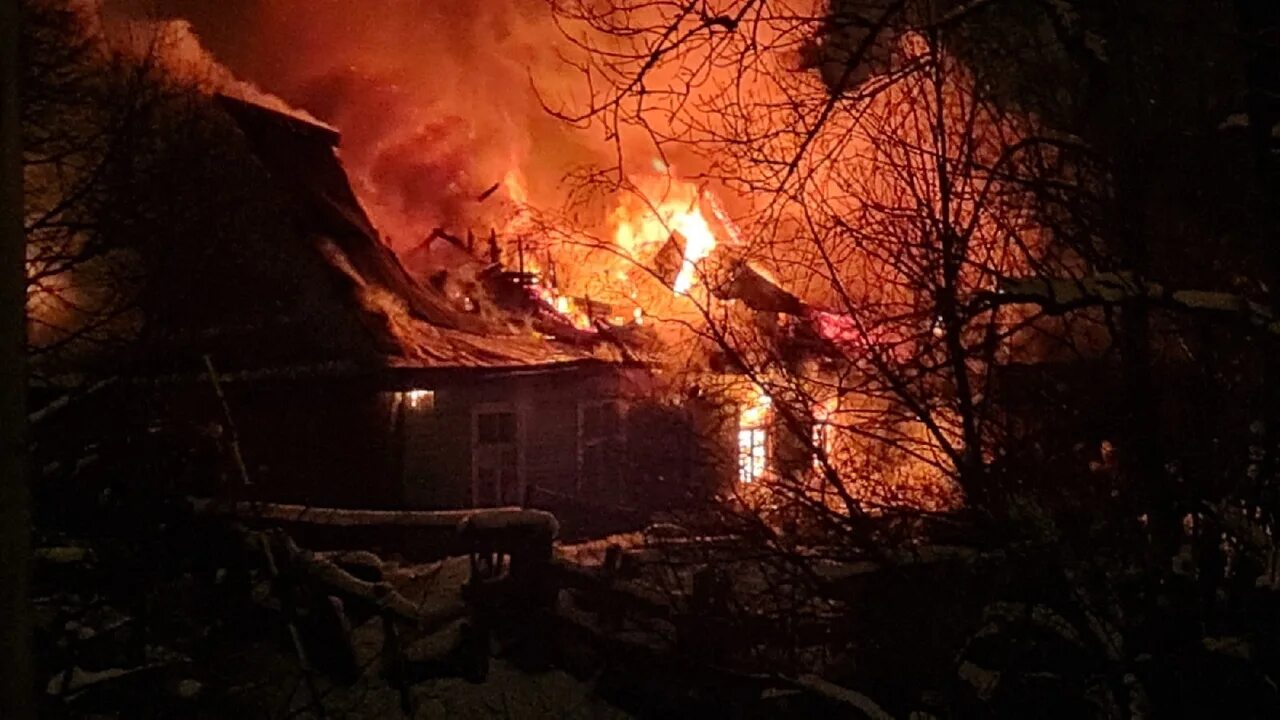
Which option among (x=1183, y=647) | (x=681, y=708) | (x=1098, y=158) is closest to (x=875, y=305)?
(x=1098, y=158)

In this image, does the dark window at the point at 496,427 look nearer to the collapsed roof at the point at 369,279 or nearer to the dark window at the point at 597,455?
the collapsed roof at the point at 369,279

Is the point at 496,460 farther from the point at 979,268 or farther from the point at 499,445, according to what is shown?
the point at 979,268

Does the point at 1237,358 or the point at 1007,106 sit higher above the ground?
the point at 1007,106

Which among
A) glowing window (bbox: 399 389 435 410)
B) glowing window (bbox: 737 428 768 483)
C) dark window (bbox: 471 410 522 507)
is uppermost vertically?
glowing window (bbox: 399 389 435 410)

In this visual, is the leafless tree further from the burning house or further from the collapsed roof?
the collapsed roof

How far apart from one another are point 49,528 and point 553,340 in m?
15.6

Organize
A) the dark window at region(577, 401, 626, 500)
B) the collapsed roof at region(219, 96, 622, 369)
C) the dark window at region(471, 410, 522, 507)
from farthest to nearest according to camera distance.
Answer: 1. the dark window at region(577, 401, 626, 500)
2. the dark window at region(471, 410, 522, 507)
3. the collapsed roof at region(219, 96, 622, 369)

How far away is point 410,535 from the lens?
1566cm

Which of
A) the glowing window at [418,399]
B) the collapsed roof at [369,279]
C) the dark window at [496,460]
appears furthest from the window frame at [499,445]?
the collapsed roof at [369,279]

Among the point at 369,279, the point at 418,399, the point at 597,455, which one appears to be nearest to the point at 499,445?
the point at 418,399

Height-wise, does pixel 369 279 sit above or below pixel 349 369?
above

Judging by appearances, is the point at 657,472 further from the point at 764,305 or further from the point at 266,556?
the point at 266,556

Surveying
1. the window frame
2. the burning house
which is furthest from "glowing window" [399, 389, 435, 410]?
the window frame

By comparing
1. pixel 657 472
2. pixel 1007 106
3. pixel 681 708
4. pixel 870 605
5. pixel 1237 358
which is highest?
pixel 1007 106
